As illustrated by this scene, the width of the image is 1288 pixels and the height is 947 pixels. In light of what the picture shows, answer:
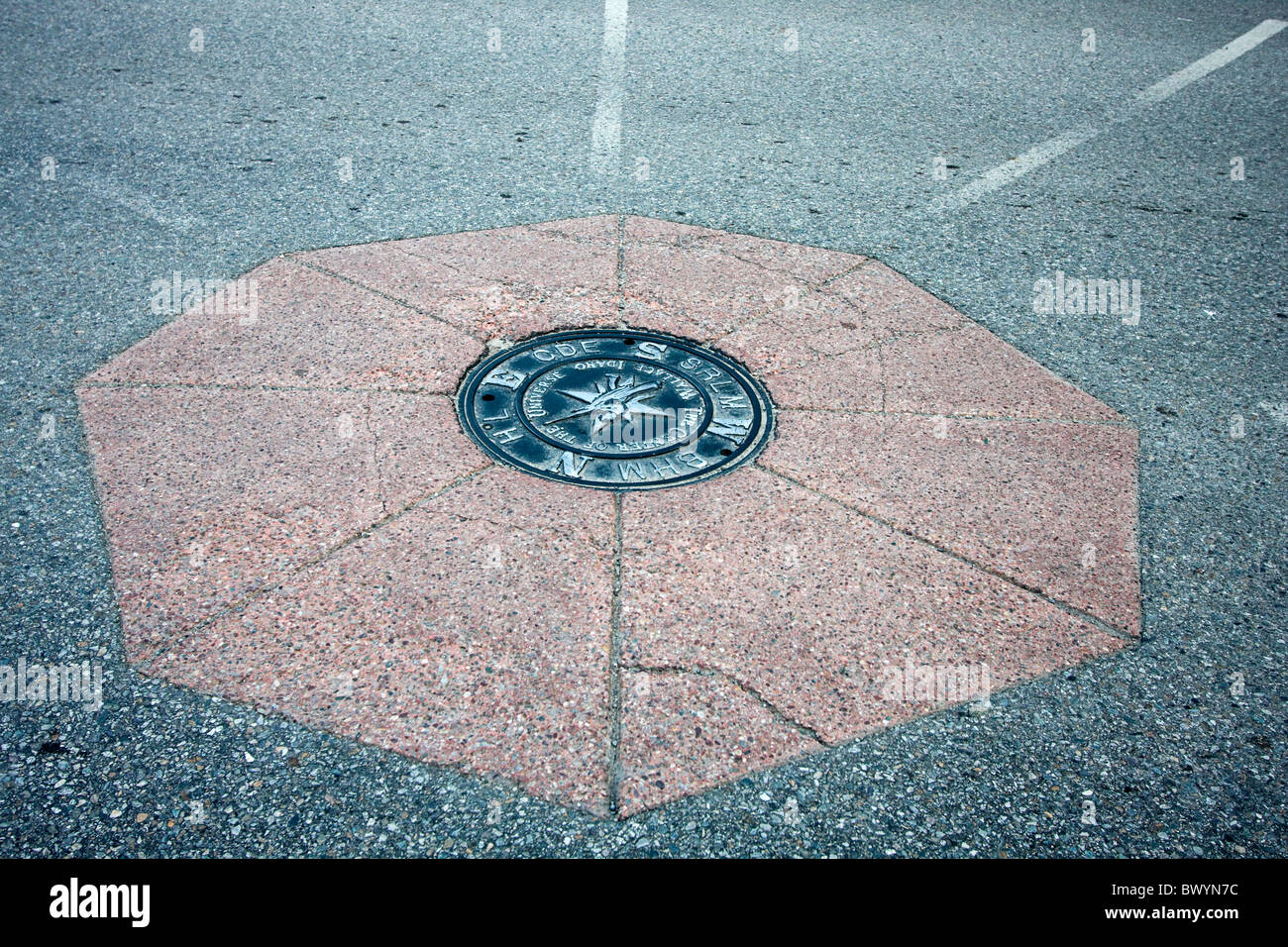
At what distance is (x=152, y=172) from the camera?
5.03 meters

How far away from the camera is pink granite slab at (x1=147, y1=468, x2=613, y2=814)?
238 centimetres

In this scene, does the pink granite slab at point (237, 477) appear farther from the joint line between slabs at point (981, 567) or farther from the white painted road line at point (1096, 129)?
the white painted road line at point (1096, 129)

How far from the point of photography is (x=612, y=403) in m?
3.52

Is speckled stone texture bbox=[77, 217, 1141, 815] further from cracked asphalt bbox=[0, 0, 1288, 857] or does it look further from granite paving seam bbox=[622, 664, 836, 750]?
cracked asphalt bbox=[0, 0, 1288, 857]

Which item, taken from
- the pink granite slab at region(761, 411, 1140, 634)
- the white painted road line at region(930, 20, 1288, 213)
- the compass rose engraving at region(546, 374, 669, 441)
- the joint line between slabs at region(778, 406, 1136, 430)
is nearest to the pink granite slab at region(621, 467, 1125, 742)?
the pink granite slab at region(761, 411, 1140, 634)

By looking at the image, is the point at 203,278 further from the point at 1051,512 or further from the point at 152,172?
the point at 1051,512

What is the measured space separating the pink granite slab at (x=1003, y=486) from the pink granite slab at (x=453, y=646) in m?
0.88

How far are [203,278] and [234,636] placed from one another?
84.6 inches

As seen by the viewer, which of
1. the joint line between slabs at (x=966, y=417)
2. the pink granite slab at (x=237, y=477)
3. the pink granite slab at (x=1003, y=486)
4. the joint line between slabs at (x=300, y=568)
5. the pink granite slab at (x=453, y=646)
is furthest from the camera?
the joint line between slabs at (x=966, y=417)

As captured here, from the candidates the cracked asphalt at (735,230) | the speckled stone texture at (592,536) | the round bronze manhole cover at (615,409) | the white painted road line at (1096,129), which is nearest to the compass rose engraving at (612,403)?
the round bronze manhole cover at (615,409)

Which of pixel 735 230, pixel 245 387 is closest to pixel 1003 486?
pixel 735 230

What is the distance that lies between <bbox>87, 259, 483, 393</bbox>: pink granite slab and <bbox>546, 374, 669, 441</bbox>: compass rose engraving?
0.48 metres

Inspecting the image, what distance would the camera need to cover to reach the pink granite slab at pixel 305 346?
143 inches

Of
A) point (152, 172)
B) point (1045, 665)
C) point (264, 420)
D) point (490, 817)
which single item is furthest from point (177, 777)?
point (152, 172)
